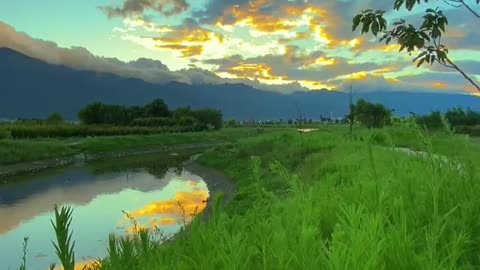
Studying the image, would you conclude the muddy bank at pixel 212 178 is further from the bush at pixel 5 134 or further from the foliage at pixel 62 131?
the foliage at pixel 62 131

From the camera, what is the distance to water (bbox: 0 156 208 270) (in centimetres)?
2089

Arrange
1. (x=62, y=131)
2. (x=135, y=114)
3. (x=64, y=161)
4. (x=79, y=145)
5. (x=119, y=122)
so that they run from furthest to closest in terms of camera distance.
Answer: (x=135, y=114)
(x=119, y=122)
(x=62, y=131)
(x=79, y=145)
(x=64, y=161)

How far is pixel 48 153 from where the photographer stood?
5850 cm

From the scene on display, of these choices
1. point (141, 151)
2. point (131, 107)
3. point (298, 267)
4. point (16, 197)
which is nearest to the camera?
point (298, 267)

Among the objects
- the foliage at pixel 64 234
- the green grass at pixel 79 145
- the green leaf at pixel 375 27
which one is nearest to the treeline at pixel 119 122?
the green grass at pixel 79 145

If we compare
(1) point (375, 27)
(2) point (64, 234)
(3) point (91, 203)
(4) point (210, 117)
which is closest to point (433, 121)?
(1) point (375, 27)

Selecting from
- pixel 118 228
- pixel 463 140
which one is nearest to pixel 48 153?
pixel 118 228

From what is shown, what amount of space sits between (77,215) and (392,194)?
2609 cm

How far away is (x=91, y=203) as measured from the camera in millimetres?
31922

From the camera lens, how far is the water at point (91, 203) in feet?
68.5

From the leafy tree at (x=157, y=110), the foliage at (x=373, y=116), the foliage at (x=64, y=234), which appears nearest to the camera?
the foliage at (x=64, y=234)

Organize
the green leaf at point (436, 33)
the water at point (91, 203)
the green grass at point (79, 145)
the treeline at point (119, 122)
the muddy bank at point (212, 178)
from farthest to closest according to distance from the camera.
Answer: the treeline at point (119, 122) < the green grass at point (79, 145) < the muddy bank at point (212, 178) < the water at point (91, 203) < the green leaf at point (436, 33)

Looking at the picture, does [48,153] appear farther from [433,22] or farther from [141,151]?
[433,22]

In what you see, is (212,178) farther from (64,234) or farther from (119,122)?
(119,122)
